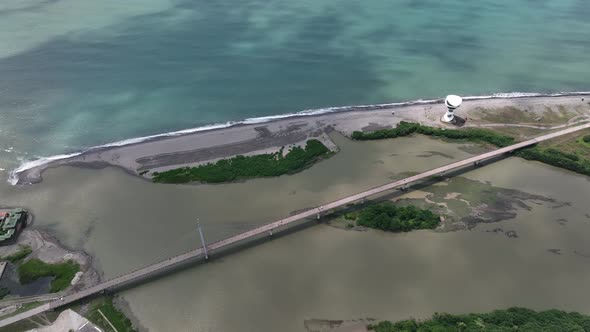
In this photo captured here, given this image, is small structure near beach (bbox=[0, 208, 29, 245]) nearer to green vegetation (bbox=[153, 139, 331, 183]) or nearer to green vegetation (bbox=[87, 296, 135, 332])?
green vegetation (bbox=[87, 296, 135, 332])

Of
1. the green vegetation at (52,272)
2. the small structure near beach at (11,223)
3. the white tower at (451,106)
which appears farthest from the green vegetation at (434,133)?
the small structure near beach at (11,223)

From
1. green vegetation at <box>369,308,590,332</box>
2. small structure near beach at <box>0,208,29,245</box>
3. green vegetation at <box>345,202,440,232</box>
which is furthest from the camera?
green vegetation at <box>345,202,440,232</box>

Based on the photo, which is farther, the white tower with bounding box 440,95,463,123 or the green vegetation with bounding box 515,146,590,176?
the white tower with bounding box 440,95,463,123

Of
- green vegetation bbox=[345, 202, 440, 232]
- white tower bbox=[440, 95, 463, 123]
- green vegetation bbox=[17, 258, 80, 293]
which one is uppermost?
white tower bbox=[440, 95, 463, 123]

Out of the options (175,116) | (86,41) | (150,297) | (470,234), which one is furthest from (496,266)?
(86,41)

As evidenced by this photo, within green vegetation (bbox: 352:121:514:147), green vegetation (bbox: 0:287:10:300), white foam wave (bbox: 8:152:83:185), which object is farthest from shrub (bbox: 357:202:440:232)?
white foam wave (bbox: 8:152:83:185)

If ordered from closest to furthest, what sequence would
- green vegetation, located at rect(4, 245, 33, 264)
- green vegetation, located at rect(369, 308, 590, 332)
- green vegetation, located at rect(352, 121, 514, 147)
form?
green vegetation, located at rect(369, 308, 590, 332)
green vegetation, located at rect(4, 245, 33, 264)
green vegetation, located at rect(352, 121, 514, 147)

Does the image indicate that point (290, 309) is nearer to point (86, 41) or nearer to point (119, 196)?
point (119, 196)
